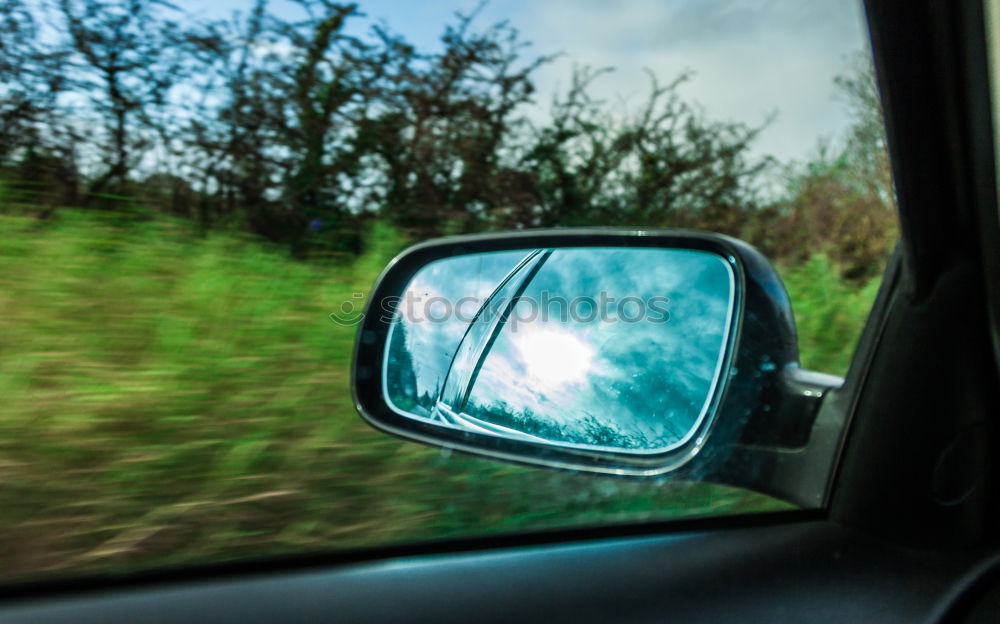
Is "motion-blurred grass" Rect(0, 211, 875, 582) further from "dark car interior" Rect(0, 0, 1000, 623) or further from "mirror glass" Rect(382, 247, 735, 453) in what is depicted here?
"mirror glass" Rect(382, 247, 735, 453)

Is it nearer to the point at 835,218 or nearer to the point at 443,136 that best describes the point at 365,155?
the point at 443,136

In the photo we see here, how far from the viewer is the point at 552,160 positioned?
3.62 m

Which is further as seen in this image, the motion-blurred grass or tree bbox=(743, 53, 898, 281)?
tree bbox=(743, 53, 898, 281)

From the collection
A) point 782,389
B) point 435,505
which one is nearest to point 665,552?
point 782,389

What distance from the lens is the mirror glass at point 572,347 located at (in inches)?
73.2

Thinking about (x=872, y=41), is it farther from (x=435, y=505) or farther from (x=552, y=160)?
(x=552, y=160)

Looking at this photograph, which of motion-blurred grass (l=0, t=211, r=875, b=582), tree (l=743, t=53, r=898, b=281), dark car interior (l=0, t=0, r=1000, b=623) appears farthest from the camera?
tree (l=743, t=53, r=898, b=281)

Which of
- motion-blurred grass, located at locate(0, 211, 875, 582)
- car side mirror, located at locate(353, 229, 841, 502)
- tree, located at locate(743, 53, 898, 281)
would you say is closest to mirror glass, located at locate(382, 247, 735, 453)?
car side mirror, located at locate(353, 229, 841, 502)

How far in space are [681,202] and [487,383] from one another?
2362 mm

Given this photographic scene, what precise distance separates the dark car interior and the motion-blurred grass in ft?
0.43

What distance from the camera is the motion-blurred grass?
1.86 metres

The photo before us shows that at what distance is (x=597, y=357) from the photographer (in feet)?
6.17

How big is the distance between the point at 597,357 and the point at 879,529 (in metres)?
0.74

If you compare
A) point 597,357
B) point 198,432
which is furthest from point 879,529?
point 198,432
